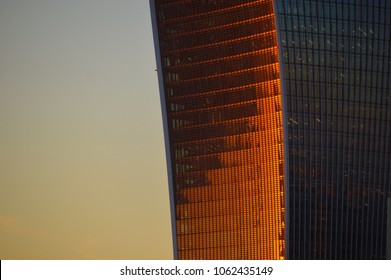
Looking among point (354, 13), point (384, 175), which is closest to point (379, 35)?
point (354, 13)

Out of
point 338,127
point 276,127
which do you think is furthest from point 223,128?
point 338,127

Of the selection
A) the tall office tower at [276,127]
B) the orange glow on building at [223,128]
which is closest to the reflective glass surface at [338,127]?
the tall office tower at [276,127]

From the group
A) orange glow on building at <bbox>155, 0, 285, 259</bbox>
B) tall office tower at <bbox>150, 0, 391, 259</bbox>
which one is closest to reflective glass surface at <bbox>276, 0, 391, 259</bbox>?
tall office tower at <bbox>150, 0, 391, 259</bbox>

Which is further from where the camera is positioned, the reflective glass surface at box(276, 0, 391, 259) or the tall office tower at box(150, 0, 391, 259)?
the reflective glass surface at box(276, 0, 391, 259)

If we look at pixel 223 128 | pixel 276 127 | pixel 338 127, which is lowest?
pixel 338 127

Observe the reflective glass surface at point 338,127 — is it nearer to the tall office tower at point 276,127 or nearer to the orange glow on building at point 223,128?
the tall office tower at point 276,127

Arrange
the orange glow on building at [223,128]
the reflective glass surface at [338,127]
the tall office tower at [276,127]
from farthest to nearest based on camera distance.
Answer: the reflective glass surface at [338,127] < the orange glow on building at [223,128] < the tall office tower at [276,127]

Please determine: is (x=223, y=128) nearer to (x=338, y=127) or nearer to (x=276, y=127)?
(x=276, y=127)

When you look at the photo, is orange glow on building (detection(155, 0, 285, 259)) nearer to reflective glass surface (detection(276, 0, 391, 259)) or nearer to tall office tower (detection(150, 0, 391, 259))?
tall office tower (detection(150, 0, 391, 259))
